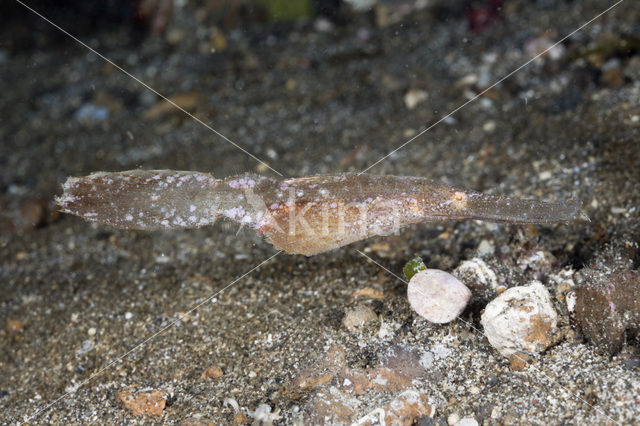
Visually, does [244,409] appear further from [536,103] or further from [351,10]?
[351,10]

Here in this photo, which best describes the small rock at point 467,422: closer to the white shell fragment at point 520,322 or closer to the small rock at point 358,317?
the white shell fragment at point 520,322

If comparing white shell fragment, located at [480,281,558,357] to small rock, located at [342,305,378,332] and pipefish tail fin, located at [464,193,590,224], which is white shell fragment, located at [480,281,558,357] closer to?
pipefish tail fin, located at [464,193,590,224]

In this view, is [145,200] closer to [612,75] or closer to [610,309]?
[610,309]

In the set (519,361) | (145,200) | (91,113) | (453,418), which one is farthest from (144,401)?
(91,113)

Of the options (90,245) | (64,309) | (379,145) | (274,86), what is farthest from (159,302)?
(274,86)

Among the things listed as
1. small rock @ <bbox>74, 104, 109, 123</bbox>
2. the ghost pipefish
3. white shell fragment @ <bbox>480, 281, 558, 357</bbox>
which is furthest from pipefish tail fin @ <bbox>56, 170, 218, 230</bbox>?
small rock @ <bbox>74, 104, 109, 123</bbox>

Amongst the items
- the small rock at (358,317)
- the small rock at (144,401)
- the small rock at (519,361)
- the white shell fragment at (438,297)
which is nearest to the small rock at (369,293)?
the small rock at (358,317)
